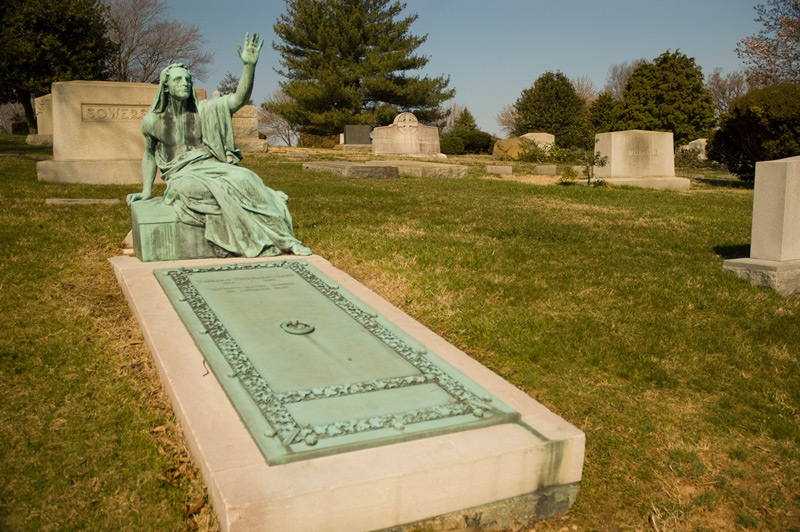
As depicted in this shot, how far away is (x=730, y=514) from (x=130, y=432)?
2.73 metres

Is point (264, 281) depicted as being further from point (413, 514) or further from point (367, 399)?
point (413, 514)

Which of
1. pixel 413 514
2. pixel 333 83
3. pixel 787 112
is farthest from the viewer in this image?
pixel 333 83

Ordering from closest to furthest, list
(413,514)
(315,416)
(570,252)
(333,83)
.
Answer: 1. (413,514)
2. (315,416)
3. (570,252)
4. (333,83)

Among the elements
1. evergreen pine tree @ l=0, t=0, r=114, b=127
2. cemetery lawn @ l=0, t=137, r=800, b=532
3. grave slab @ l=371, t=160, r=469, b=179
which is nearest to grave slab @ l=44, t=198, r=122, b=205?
cemetery lawn @ l=0, t=137, r=800, b=532

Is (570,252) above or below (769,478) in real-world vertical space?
above

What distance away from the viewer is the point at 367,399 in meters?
2.94

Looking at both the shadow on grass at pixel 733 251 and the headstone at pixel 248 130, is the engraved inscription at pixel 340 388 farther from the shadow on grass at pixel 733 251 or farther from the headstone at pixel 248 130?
the headstone at pixel 248 130

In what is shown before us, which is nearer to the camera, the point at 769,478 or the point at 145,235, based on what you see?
the point at 769,478

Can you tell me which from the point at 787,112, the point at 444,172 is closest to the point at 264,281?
the point at 444,172

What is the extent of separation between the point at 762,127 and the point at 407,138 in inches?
429

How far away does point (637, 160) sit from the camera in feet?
48.9

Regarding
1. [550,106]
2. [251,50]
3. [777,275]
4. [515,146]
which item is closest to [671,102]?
[550,106]

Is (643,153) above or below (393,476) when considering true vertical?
above

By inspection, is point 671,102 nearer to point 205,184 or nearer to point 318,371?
point 205,184
